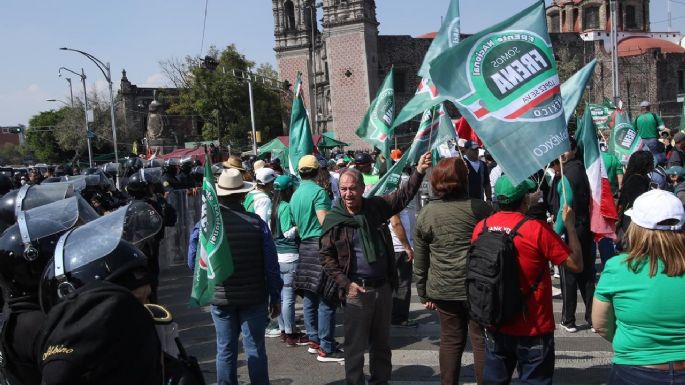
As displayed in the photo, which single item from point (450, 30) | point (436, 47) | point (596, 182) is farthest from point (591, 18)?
point (596, 182)

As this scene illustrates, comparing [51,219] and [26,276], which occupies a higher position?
[51,219]

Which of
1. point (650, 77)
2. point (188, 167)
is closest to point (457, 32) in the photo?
point (188, 167)

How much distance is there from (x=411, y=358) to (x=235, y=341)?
2.04m

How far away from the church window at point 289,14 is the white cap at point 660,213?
5805 centimetres

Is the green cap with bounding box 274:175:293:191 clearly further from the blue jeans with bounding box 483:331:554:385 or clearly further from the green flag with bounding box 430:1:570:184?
the blue jeans with bounding box 483:331:554:385

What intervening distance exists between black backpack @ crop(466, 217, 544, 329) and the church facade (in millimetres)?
33809

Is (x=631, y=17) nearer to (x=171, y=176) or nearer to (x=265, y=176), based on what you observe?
(x=171, y=176)

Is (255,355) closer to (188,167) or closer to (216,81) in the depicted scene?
(188,167)

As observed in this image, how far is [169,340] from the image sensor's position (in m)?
2.42

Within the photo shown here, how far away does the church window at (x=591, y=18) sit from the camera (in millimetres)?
73750

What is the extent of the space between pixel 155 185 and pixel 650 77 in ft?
228

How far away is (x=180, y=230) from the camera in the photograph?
463 inches

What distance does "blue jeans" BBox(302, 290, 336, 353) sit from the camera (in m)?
6.22

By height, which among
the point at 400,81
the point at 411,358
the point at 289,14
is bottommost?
the point at 411,358
